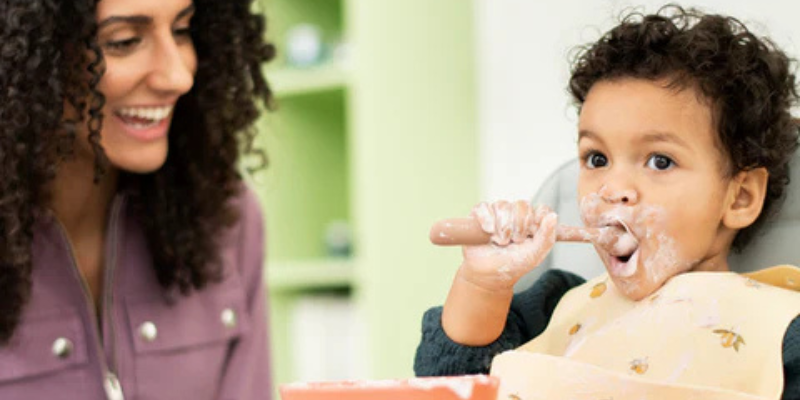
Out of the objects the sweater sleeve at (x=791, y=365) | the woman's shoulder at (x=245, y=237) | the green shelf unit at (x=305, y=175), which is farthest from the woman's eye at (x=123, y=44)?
the green shelf unit at (x=305, y=175)

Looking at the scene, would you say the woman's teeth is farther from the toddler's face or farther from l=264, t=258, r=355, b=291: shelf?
l=264, t=258, r=355, b=291: shelf

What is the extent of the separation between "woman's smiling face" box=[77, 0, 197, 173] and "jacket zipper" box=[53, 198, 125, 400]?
0.11 m

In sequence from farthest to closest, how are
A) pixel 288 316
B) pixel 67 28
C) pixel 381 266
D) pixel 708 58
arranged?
pixel 288 316 < pixel 381 266 < pixel 67 28 < pixel 708 58

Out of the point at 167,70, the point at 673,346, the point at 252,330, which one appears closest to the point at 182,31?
the point at 167,70

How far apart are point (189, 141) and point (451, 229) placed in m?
0.76

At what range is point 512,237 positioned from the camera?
0.74m

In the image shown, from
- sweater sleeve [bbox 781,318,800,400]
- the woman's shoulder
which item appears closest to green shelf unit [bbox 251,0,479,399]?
the woman's shoulder

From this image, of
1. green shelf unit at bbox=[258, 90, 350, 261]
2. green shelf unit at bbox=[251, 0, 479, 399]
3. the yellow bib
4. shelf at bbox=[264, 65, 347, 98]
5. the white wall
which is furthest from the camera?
green shelf unit at bbox=[258, 90, 350, 261]

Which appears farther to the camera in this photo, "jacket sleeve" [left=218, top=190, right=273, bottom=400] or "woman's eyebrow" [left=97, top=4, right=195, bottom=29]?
"jacket sleeve" [left=218, top=190, right=273, bottom=400]

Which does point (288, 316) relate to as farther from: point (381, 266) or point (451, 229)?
point (451, 229)

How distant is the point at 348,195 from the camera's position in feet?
7.86

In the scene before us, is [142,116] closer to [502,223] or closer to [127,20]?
[127,20]

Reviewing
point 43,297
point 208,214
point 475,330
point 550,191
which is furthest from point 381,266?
point 475,330

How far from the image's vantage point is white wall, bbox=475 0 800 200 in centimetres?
92
